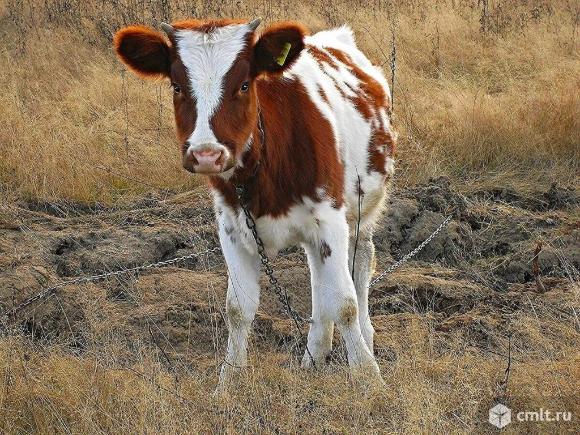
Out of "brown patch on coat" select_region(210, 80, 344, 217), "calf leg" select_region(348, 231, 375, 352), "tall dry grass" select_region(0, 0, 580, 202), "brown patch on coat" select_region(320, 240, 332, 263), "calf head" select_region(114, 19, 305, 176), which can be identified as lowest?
"tall dry grass" select_region(0, 0, 580, 202)

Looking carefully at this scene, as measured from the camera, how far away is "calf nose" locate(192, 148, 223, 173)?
191 inches

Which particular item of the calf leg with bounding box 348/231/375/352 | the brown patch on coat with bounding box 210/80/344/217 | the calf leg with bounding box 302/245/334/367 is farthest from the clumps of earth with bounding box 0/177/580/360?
the brown patch on coat with bounding box 210/80/344/217

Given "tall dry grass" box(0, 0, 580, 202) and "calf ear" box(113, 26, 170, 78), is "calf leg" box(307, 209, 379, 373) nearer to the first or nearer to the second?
"calf ear" box(113, 26, 170, 78)

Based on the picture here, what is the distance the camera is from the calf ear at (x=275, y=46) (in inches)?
210

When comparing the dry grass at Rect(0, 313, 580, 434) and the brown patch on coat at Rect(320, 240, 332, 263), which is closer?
the dry grass at Rect(0, 313, 580, 434)

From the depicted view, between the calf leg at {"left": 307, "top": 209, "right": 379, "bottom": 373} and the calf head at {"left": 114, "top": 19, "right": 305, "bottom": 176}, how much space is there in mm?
687

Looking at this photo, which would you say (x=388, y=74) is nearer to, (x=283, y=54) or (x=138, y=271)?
(x=138, y=271)

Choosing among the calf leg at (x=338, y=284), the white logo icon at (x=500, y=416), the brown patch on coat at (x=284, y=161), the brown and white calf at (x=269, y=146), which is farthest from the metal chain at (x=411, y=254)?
the white logo icon at (x=500, y=416)

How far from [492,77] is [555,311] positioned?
21.5 ft

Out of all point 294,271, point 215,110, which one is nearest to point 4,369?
point 215,110

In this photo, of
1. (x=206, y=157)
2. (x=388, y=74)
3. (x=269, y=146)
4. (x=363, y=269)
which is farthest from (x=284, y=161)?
(x=388, y=74)

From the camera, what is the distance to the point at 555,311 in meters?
6.48

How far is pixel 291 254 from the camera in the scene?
809 centimetres

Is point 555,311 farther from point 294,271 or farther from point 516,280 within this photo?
point 294,271
